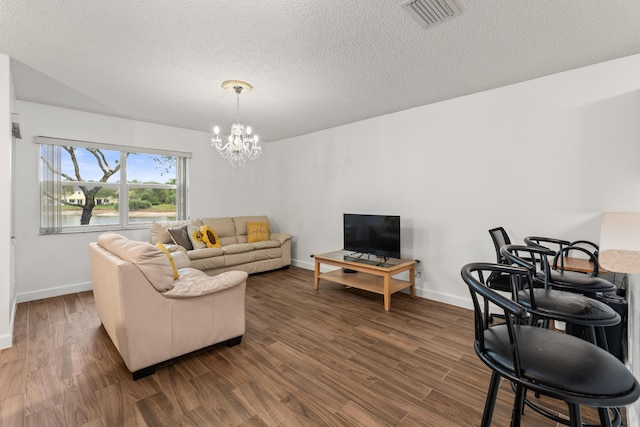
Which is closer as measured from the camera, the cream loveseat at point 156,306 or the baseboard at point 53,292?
the cream loveseat at point 156,306

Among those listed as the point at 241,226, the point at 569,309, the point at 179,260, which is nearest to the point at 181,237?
the point at 179,260

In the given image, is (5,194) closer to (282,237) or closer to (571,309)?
(282,237)

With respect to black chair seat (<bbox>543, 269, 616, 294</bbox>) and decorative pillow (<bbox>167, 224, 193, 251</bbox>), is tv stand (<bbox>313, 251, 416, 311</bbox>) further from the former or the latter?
decorative pillow (<bbox>167, 224, 193, 251</bbox>)

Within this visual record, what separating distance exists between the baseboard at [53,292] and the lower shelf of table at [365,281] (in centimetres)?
342

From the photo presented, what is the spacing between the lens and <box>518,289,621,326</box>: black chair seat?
51.9 inches

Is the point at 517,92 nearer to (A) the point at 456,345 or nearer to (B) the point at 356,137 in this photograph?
(B) the point at 356,137

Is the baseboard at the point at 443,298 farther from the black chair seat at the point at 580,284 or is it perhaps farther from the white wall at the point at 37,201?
the white wall at the point at 37,201

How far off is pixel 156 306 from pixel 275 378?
1.03m

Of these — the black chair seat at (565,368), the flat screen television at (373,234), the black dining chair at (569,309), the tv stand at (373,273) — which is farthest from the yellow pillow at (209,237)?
the black chair seat at (565,368)

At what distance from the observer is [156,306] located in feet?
7.18

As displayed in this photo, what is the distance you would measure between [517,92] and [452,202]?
53.2 inches

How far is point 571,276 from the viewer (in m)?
1.93

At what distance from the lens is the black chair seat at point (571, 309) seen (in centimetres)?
132

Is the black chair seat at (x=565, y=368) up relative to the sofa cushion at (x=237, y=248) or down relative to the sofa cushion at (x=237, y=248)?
up
